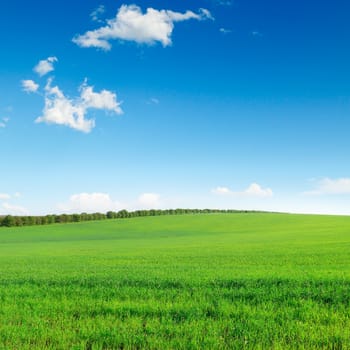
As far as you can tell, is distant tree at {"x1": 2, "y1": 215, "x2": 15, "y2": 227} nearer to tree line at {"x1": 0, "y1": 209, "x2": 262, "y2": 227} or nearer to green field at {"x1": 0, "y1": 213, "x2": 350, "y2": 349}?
tree line at {"x1": 0, "y1": 209, "x2": 262, "y2": 227}

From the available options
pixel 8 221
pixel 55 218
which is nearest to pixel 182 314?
pixel 8 221

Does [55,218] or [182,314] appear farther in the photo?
[55,218]

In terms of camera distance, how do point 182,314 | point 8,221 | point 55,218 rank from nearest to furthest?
point 182,314, point 8,221, point 55,218

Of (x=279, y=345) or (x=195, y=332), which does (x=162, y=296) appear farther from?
(x=279, y=345)

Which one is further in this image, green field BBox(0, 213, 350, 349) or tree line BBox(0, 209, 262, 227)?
tree line BBox(0, 209, 262, 227)

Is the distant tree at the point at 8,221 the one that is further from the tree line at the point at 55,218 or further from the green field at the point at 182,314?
the green field at the point at 182,314

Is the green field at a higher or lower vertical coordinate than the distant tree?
higher

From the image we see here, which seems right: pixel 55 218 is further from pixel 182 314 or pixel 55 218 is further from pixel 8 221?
pixel 182 314

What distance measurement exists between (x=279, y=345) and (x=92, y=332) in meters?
3.57

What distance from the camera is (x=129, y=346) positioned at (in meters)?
7.28

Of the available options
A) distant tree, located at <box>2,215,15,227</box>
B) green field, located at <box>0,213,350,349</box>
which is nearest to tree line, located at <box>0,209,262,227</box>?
distant tree, located at <box>2,215,15,227</box>

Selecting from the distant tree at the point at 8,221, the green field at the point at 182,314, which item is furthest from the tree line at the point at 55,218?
the green field at the point at 182,314

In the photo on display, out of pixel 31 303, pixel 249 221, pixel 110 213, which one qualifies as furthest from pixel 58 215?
pixel 31 303

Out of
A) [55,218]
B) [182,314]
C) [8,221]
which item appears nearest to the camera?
[182,314]
